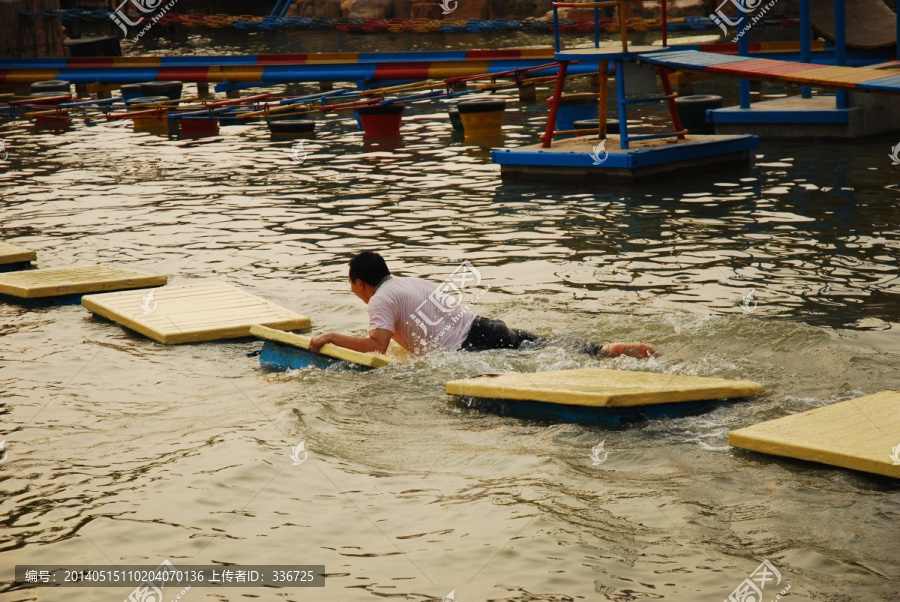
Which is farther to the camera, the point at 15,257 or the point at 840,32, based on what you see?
the point at 840,32

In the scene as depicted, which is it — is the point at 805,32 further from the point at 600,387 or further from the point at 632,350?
the point at 600,387

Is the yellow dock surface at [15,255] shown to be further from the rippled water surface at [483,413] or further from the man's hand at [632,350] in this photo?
the man's hand at [632,350]

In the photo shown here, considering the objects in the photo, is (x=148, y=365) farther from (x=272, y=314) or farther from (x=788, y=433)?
(x=788, y=433)

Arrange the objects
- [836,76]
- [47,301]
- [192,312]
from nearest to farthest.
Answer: [192,312] < [47,301] < [836,76]

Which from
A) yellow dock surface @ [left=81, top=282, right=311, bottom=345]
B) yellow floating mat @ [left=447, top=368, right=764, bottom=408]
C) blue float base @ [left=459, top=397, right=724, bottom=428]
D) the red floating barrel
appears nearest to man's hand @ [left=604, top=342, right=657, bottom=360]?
yellow floating mat @ [left=447, top=368, right=764, bottom=408]

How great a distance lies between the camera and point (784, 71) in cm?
1152

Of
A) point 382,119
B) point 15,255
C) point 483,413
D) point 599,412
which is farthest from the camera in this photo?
point 382,119

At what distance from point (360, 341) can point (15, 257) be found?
555cm

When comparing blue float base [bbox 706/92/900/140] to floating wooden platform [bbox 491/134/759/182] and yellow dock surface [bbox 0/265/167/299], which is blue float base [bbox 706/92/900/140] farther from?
yellow dock surface [bbox 0/265/167/299]

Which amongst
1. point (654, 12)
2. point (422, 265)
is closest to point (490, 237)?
point (422, 265)

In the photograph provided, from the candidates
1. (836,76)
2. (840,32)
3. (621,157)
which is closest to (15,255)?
(621,157)

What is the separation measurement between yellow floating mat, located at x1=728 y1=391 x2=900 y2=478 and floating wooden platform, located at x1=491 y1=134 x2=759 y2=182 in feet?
25.1

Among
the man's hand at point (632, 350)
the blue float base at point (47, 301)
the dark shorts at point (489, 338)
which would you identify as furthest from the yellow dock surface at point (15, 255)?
the man's hand at point (632, 350)

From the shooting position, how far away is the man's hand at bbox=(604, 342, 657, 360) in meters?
6.96
